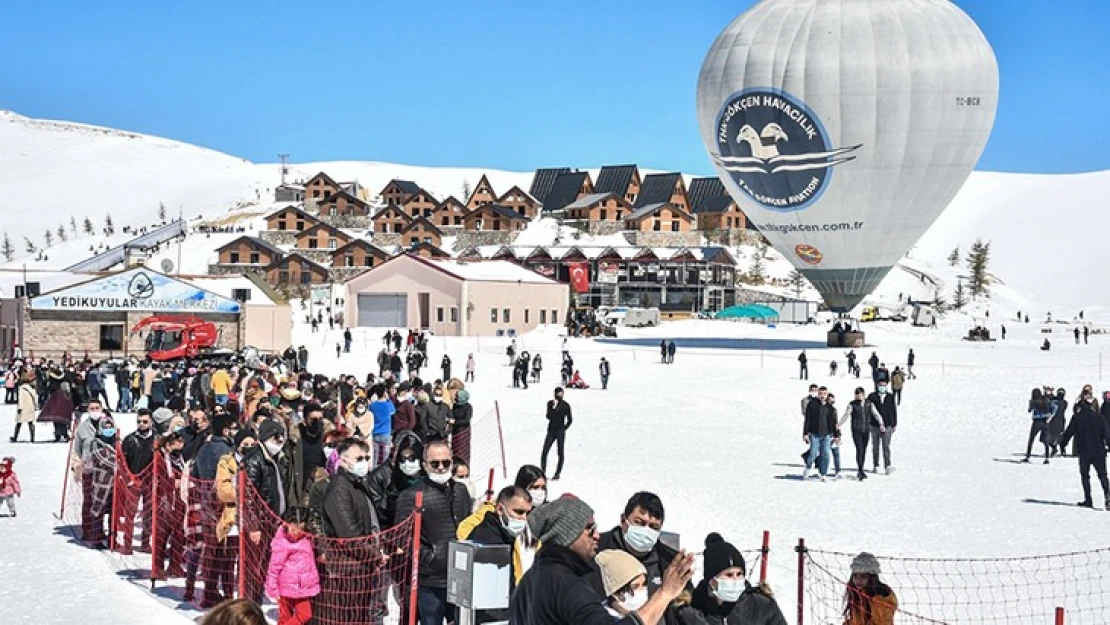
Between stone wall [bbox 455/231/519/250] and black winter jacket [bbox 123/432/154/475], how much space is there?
298 feet

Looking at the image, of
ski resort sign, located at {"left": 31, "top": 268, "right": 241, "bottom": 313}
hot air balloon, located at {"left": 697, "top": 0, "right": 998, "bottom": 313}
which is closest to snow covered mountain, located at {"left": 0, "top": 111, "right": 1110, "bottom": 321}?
hot air balloon, located at {"left": 697, "top": 0, "right": 998, "bottom": 313}

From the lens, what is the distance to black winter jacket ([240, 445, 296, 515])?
10.3 metres

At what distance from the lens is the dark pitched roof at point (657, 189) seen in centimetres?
11531

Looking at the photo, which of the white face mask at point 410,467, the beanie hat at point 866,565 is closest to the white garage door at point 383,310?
the white face mask at point 410,467

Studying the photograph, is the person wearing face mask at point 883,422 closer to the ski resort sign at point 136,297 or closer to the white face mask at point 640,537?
the white face mask at point 640,537

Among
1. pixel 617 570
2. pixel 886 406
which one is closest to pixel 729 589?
pixel 617 570

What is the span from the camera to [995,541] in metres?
14.4

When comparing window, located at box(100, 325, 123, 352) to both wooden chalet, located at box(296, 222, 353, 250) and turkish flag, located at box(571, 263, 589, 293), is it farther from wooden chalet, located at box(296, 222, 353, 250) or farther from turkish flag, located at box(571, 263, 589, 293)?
wooden chalet, located at box(296, 222, 353, 250)

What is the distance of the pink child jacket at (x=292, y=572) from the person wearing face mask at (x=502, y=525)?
158 centimetres

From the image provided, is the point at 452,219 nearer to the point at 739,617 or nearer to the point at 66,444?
the point at 66,444

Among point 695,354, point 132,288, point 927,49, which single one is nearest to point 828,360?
point 695,354

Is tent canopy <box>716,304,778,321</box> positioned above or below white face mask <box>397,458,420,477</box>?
above

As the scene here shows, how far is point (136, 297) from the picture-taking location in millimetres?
47750

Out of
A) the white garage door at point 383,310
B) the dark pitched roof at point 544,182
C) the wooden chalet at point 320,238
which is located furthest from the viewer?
the dark pitched roof at point 544,182
